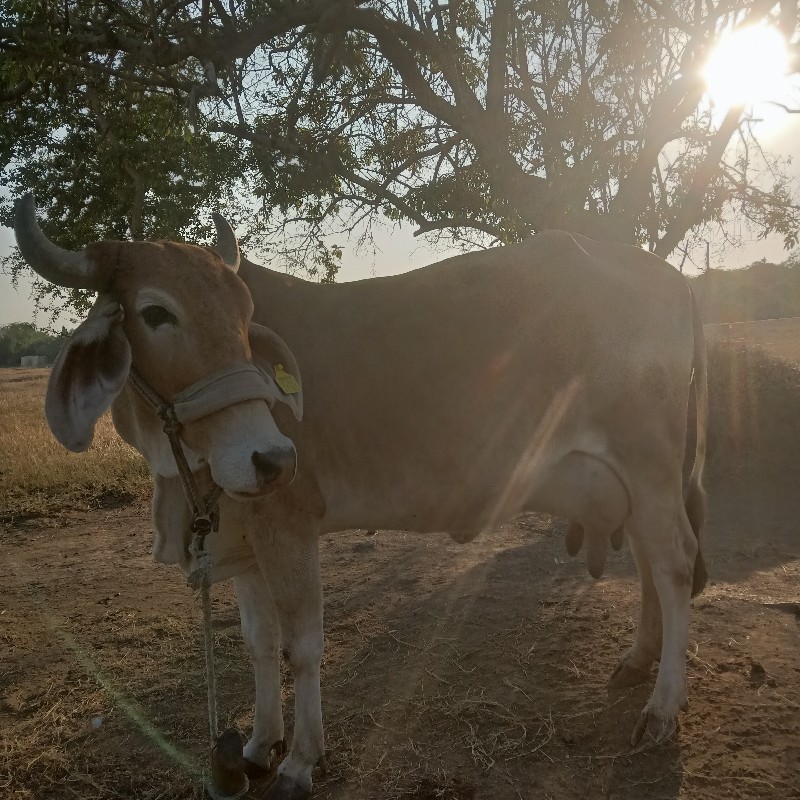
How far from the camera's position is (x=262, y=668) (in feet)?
10.6

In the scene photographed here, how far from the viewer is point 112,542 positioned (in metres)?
6.45

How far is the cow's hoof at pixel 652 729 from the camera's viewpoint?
3.15 meters

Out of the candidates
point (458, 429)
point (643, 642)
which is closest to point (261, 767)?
point (458, 429)

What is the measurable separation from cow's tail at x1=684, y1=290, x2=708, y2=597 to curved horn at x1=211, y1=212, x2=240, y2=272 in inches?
94.7

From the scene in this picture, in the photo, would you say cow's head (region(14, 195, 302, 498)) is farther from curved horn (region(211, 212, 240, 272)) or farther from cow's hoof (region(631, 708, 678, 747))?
cow's hoof (region(631, 708, 678, 747))

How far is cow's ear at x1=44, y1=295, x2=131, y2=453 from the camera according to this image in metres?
2.44

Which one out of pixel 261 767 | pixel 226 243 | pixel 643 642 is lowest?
pixel 261 767

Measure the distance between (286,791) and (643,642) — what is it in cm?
197

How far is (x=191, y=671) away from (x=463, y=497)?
2.02 m

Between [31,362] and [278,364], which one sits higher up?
[31,362]

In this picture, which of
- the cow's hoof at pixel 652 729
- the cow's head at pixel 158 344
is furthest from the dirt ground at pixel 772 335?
the cow's head at pixel 158 344

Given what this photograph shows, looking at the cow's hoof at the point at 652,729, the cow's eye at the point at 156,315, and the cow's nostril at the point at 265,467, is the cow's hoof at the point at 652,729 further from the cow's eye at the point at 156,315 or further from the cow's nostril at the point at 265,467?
the cow's eye at the point at 156,315

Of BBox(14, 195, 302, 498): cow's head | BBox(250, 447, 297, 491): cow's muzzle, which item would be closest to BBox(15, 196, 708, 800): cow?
BBox(14, 195, 302, 498): cow's head

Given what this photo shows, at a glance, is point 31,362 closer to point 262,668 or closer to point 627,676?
point 262,668
